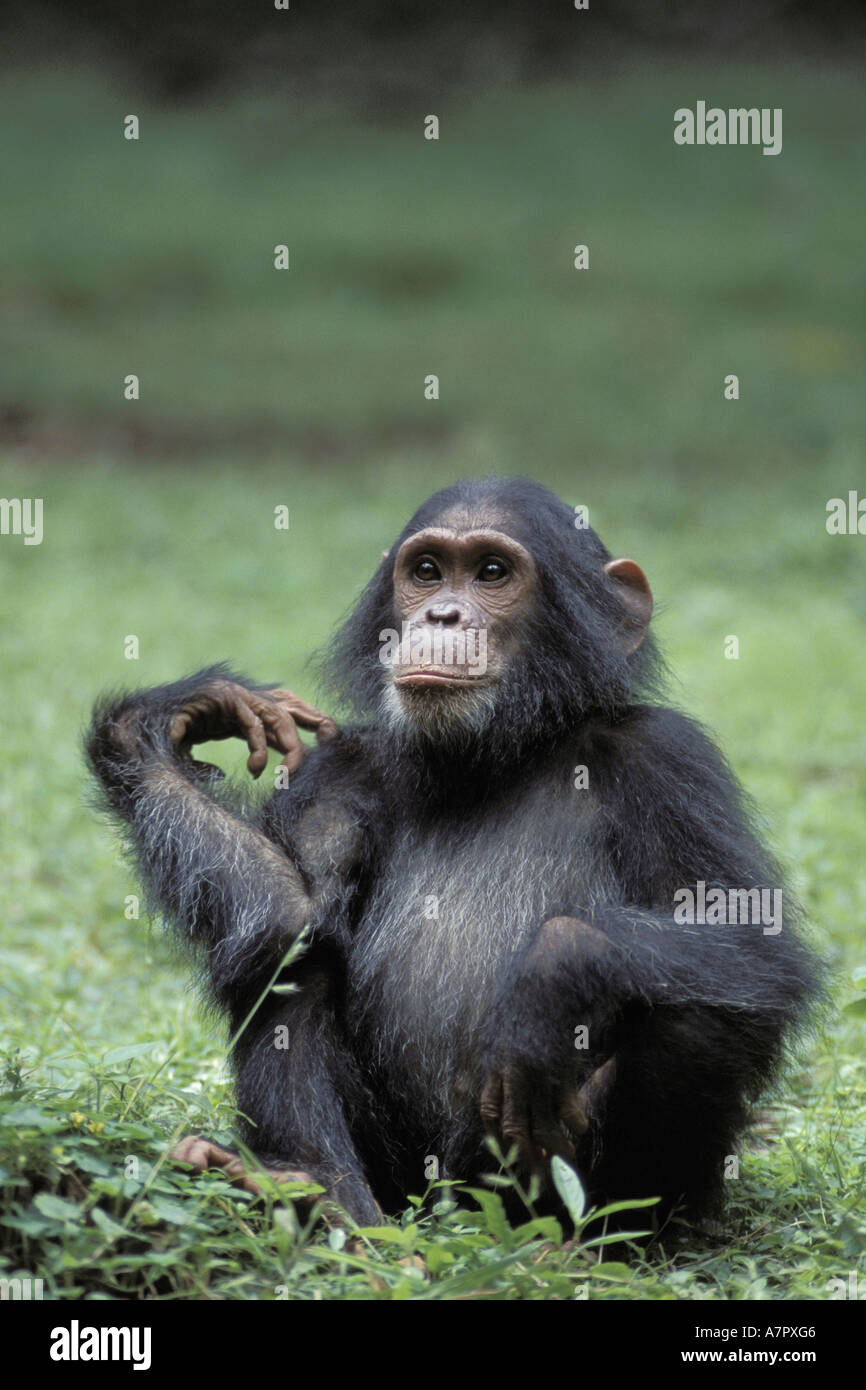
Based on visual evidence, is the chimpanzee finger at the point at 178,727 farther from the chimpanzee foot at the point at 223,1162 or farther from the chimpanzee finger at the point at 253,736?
the chimpanzee foot at the point at 223,1162

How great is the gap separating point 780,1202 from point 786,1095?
1.02 m

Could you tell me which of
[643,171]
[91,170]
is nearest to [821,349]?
[643,171]

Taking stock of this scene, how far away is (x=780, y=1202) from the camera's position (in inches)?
176

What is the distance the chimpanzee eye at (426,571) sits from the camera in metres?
4.73

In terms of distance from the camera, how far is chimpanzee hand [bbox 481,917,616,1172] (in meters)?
3.86

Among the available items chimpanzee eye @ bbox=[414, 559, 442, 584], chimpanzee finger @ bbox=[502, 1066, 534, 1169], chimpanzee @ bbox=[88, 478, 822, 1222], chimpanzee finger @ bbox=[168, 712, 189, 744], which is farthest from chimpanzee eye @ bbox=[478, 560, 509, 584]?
chimpanzee finger @ bbox=[502, 1066, 534, 1169]

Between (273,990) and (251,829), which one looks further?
(251,829)

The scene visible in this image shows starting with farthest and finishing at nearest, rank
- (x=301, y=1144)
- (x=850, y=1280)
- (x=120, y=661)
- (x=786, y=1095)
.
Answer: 1. (x=120, y=661)
2. (x=786, y=1095)
3. (x=301, y=1144)
4. (x=850, y=1280)

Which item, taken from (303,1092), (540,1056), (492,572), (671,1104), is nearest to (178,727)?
(492,572)

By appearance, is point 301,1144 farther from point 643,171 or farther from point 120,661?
point 643,171

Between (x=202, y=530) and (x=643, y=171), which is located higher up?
(x=643, y=171)

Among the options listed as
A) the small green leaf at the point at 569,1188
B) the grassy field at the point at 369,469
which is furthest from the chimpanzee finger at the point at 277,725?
the small green leaf at the point at 569,1188

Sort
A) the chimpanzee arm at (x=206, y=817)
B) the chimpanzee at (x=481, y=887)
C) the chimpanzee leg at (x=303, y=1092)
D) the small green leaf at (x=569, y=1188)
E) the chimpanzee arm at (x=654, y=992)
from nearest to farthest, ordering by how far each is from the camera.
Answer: the small green leaf at (x=569, y=1188) < the chimpanzee arm at (x=654, y=992) < the chimpanzee at (x=481, y=887) < the chimpanzee leg at (x=303, y=1092) < the chimpanzee arm at (x=206, y=817)

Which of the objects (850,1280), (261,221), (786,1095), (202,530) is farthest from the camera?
(261,221)
